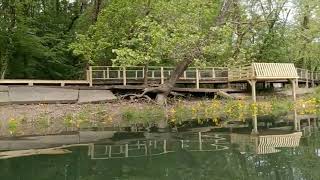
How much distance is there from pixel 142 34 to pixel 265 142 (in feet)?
43.5

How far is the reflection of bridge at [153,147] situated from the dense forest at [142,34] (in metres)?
10.4

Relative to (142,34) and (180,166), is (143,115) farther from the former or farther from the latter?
(180,166)

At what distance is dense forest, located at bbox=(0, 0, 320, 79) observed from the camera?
84.7ft

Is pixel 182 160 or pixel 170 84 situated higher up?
pixel 170 84

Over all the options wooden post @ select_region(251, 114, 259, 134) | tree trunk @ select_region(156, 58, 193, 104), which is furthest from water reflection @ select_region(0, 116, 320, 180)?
tree trunk @ select_region(156, 58, 193, 104)

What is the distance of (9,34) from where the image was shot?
30.1 meters

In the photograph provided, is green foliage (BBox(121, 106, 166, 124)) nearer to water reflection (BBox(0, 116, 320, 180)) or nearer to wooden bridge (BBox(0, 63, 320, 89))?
wooden bridge (BBox(0, 63, 320, 89))

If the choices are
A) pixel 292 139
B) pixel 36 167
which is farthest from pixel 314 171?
pixel 36 167

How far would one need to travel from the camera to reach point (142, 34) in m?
25.8

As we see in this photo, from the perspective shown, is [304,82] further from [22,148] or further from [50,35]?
[22,148]

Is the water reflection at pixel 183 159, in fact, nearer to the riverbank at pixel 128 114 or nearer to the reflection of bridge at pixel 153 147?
the reflection of bridge at pixel 153 147

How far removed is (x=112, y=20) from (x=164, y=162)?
18.4 m

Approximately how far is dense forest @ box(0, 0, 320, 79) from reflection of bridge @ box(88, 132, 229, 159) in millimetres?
10439

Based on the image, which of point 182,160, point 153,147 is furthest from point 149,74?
point 182,160
